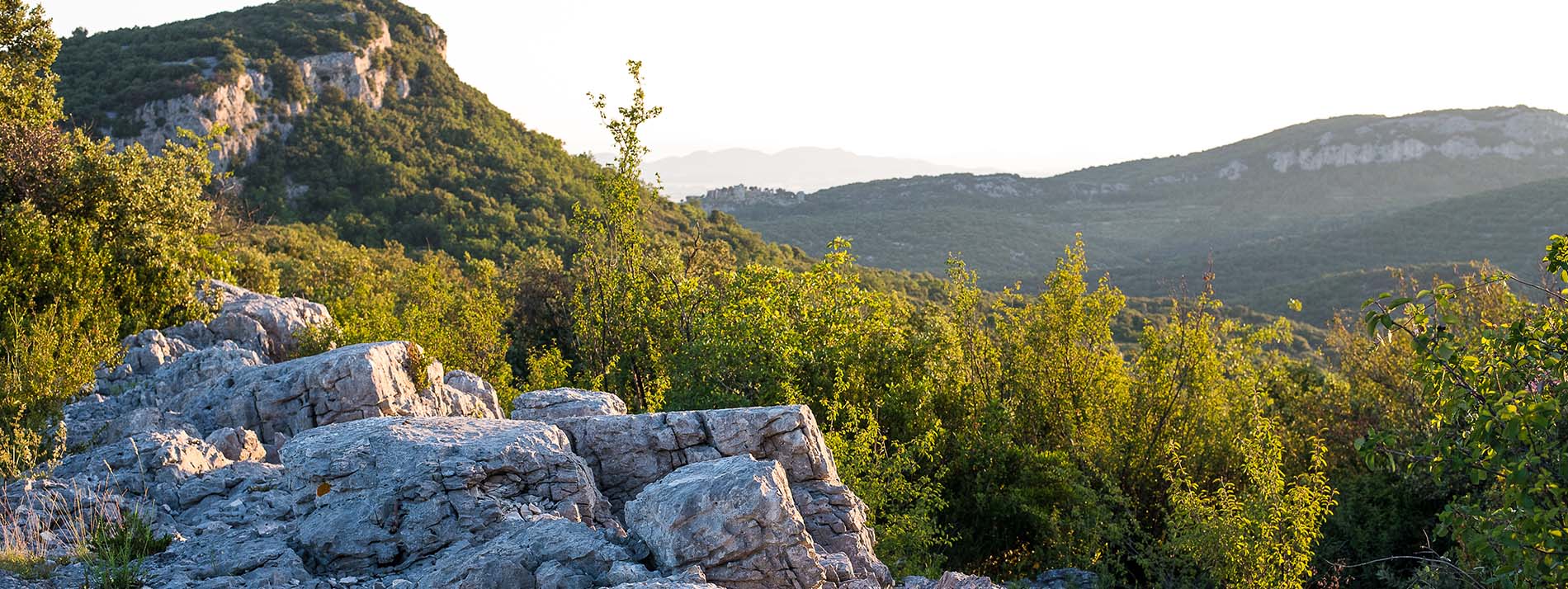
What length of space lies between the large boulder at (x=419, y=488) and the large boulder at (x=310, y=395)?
88.9 inches

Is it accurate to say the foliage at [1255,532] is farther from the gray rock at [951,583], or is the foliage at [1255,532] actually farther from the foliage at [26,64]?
the foliage at [26,64]

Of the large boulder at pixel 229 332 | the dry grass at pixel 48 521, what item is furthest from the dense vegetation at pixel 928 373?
the dry grass at pixel 48 521

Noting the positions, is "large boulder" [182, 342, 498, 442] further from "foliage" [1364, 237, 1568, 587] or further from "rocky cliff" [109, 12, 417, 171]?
"rocky cliff" [109, 12, 417, 171]

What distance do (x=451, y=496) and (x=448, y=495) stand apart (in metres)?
0.02

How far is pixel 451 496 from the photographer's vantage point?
6.87 m

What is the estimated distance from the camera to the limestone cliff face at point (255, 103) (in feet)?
165

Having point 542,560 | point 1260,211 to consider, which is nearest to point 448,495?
point 542,560

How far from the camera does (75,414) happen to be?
401 inches

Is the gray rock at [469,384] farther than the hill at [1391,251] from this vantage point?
No

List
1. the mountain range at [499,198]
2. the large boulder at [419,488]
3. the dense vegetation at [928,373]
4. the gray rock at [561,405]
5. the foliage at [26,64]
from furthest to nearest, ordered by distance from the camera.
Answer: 1. the mountain range at [499,198]
2. the foliage at [26,64]
3. the dense vegetation at [928,373]
4. the gray rock at [561,405]
5. the large boulder at [419,488]

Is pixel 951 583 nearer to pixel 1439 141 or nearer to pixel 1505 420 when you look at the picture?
pixel 1505 420

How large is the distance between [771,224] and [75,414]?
108 m

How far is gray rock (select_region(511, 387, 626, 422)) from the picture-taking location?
9.68 meters

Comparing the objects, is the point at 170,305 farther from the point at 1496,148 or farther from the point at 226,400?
the point at 1496,148
